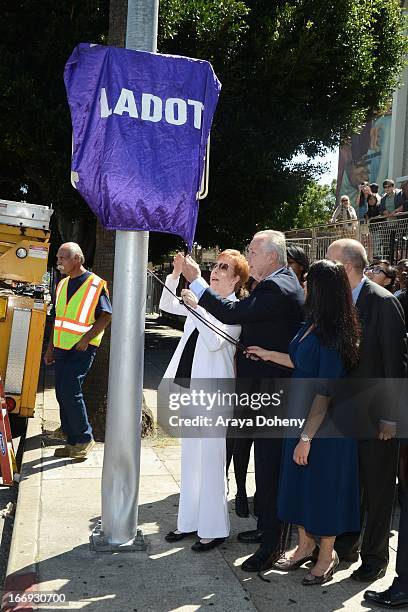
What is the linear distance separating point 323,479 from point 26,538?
2.09m

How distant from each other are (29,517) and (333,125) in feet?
38.5

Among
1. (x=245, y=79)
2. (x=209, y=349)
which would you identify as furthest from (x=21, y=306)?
(x=245, y=79)

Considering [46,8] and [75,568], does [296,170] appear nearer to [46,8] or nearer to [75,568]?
[46,8]

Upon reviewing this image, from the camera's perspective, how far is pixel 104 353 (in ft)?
25.0

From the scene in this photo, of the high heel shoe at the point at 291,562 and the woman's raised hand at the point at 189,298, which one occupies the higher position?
the woman's raised hand at the point at 189,298

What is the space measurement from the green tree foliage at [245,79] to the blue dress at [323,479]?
9.90 m

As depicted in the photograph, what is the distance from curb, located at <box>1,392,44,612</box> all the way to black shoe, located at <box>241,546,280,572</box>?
4.11 ft

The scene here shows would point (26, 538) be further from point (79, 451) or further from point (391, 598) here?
point (391, 598)

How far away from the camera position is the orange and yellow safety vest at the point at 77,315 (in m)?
6.51

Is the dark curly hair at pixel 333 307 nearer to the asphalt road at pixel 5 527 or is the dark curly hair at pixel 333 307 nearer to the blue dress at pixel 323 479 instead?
the blue dress at pixel 323 479

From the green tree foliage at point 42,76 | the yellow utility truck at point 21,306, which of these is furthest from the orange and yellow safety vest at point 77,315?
the green tree foliage at point 42,76

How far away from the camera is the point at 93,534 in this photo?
14.8 ft

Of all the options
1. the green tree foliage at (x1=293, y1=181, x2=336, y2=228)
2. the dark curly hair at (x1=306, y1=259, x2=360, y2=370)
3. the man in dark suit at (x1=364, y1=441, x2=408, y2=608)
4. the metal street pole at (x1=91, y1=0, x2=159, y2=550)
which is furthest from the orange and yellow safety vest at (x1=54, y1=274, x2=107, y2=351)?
the green tree foliage at (x1=293, y1=181, x2=336, y2=228)

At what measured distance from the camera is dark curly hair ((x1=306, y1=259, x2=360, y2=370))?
3744 millimetres
